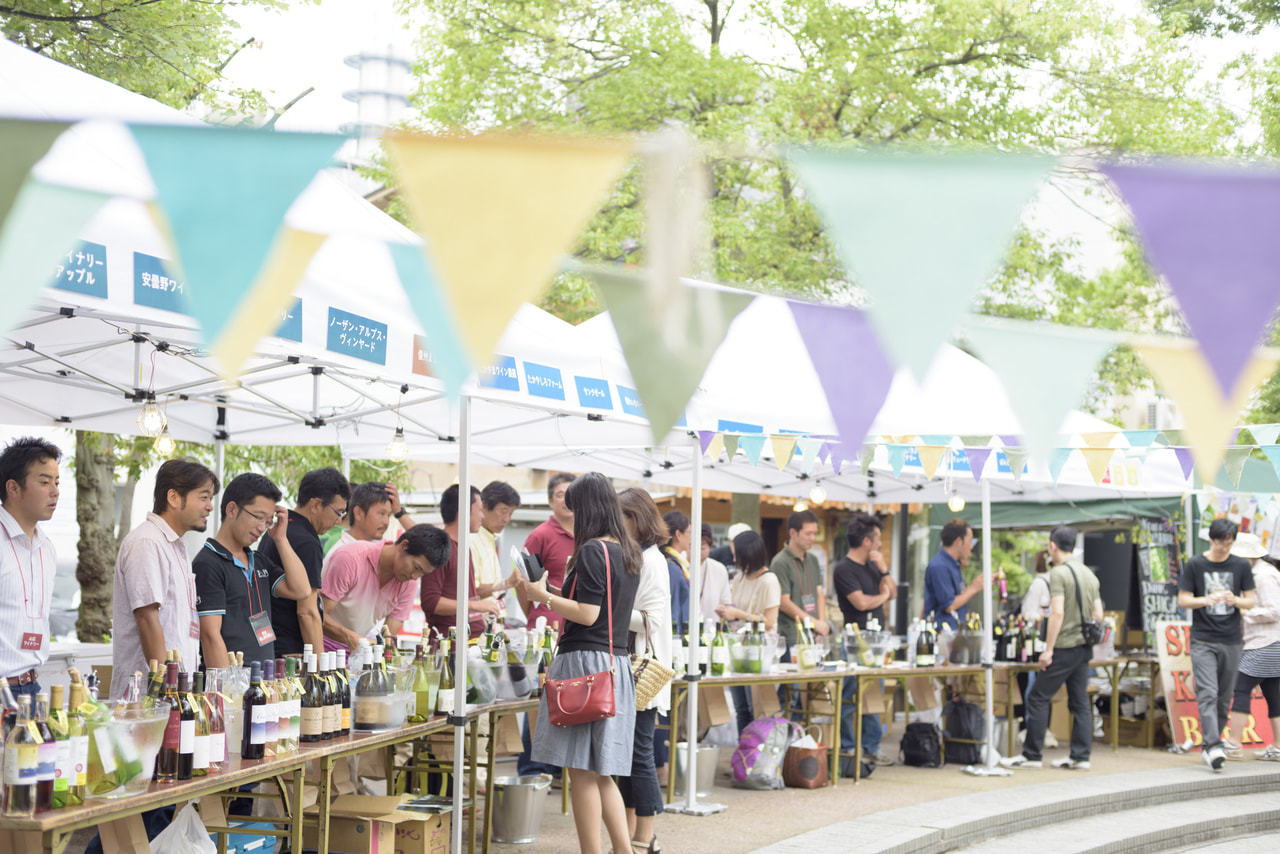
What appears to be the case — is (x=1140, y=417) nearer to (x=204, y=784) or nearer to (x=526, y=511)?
(x=526, y=511)

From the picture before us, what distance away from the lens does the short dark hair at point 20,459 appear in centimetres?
388

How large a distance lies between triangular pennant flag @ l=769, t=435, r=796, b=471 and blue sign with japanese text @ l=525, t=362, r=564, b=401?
2603 mm

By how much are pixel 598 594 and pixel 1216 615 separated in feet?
20.5

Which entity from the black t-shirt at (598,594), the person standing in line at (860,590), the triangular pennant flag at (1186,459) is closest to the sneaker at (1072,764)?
the person standing in line at (860,590)

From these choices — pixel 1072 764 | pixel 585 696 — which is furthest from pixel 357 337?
pixel 1072 764

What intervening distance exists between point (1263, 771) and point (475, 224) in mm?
8658

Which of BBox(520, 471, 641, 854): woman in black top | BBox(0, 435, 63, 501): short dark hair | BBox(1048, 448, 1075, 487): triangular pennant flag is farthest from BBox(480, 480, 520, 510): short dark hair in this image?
BBox(1048, 448, 1075, 487): triangular pennant flag

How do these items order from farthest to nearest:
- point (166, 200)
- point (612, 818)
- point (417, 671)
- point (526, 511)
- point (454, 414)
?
point (526, 511), point (454, 414), point (417, 671), point (612, 818), point (166, 200)

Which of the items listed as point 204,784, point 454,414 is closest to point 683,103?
point 454,414

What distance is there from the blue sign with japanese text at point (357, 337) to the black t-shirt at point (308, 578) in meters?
0.92

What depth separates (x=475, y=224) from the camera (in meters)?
2.15

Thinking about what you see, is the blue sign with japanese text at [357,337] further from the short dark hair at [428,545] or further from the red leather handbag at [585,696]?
the red leather handbag at [585,696]

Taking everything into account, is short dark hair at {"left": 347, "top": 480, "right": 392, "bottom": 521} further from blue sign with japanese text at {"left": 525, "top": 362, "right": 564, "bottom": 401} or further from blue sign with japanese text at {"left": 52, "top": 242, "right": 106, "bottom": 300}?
blue sign with japanese text at {"left": 52, "top": 242, "right": 106, "bottom": 300}

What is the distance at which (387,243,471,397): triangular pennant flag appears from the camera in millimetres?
2266
